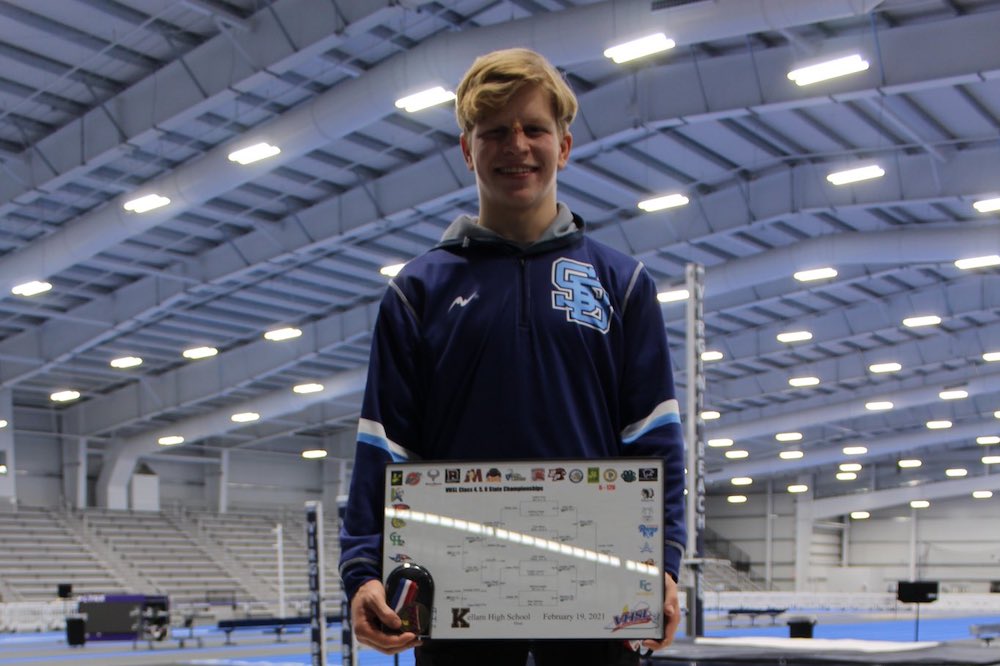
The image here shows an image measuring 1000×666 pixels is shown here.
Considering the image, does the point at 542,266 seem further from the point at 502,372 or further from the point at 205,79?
the point at 205,79

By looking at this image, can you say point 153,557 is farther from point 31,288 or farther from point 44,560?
point 31,288

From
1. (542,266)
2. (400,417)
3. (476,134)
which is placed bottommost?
(400,417)

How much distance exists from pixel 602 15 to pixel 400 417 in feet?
45.3

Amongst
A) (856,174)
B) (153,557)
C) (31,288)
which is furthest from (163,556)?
(856,174)

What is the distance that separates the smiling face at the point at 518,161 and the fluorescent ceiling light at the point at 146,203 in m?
19.7

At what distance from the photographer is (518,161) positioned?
228 cm

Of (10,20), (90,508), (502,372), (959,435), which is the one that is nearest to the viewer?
(502,372)

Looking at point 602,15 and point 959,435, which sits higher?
point 602,15

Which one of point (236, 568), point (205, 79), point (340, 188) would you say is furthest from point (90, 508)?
point (205, 79)

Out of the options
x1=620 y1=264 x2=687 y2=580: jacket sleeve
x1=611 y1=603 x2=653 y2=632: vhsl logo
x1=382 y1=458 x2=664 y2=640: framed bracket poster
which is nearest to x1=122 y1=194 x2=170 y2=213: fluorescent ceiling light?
x1=620 y1=264 x2=687 y2=580: jacket sleeve

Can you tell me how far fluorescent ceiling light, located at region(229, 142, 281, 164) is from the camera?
1906 cm

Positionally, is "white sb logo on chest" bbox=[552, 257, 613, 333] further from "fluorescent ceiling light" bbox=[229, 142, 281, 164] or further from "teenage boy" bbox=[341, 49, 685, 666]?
"fluorescent ceiling light" bbox=[229, 142, 281, 164]

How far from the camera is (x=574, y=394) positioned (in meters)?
2.26

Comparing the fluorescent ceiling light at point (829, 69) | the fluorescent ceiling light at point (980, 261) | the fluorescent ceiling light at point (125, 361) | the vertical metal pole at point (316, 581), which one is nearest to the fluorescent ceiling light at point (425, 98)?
the fluorescent ceiling light at point (829, 69)
